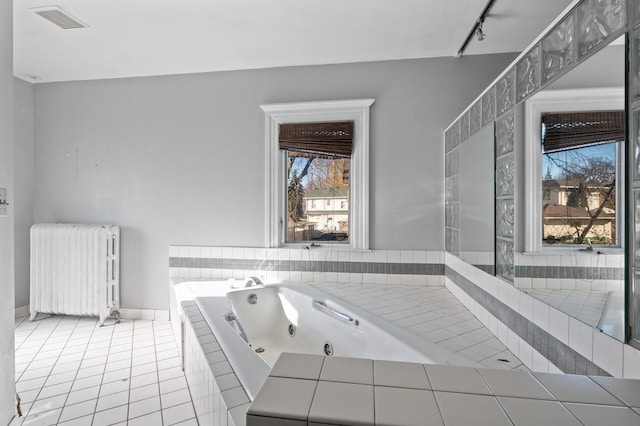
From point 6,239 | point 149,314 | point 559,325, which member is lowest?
point 149,314

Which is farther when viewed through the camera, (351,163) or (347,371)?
(351,163)

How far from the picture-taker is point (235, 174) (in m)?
3.16

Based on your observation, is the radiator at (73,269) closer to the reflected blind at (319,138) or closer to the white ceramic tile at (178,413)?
the white ceramic tile at (178,413)

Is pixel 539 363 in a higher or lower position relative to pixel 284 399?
lower

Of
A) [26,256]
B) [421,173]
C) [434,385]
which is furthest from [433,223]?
[26,256]

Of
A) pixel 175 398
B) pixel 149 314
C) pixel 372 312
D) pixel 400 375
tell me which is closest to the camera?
pixel 400 375

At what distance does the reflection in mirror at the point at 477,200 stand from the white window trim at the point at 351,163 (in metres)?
0.83

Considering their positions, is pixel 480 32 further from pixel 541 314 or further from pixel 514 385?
pixel 514 385

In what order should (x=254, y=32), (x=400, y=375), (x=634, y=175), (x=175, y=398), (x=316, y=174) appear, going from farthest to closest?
(x=316, y=174) → (x=254, y=32) → (x=175, y=398) → (x=634, y=175) → (x=400, y=375)

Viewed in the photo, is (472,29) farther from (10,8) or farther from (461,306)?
(10,8)

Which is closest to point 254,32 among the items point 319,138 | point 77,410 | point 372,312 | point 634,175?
point 319,138

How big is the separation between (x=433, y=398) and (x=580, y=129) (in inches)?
40.4

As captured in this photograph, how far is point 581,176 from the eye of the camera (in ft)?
3.64

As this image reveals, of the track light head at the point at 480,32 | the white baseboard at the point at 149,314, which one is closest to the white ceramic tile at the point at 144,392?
Result: the white baseboard at the point at 149,314
